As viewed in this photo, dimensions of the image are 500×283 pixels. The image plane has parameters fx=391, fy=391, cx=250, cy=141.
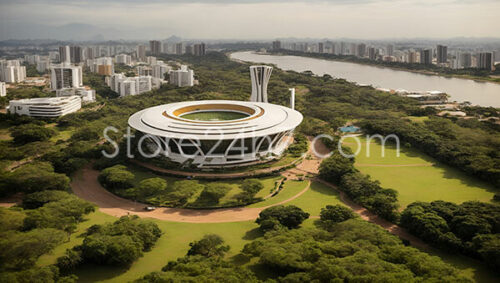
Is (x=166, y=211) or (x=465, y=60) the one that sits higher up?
(x=465, y=60)

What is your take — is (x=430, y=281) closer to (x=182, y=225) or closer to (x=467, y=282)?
(x=467, y=282)

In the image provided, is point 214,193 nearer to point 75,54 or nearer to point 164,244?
point 164,244

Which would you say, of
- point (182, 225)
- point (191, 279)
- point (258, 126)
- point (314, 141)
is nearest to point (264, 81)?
point (314, 141)

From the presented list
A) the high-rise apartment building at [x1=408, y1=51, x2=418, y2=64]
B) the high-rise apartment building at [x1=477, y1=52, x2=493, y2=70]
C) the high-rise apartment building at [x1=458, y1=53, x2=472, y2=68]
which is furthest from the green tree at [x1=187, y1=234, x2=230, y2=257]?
the high-rise apartment building at [x1=408, y1=51, x2=418, y2=64]

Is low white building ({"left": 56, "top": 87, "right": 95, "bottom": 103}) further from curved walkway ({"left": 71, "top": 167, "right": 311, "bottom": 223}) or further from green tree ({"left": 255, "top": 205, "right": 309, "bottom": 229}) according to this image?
green tree ({"left": 255, "top": 205, "right": 309, "bottom": 229})

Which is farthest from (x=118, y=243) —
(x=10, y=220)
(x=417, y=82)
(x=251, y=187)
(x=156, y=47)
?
(x=156, y=47)

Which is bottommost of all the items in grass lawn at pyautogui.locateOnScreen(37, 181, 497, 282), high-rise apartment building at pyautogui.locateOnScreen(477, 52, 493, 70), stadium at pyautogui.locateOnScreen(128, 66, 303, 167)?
grass lawn at pyautogui.locateOnScreen(37, 181, 497, 282)
